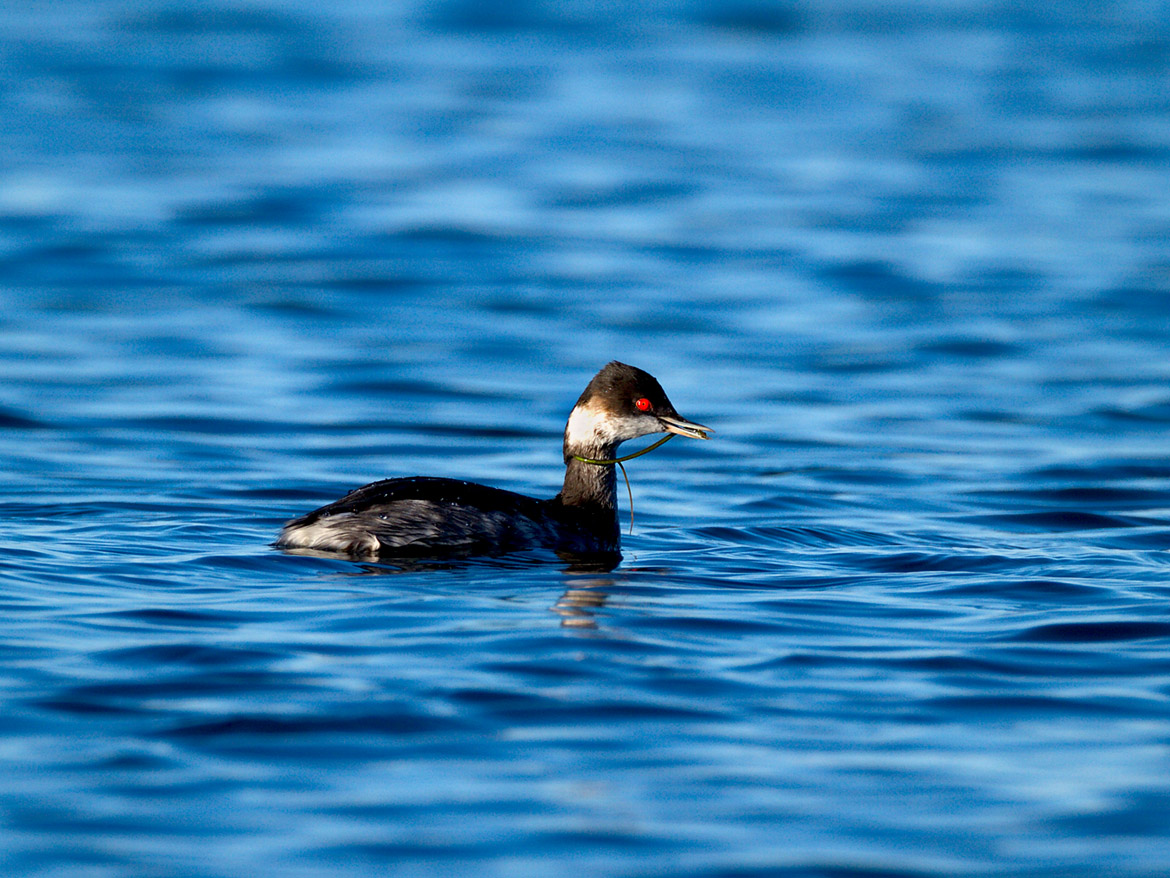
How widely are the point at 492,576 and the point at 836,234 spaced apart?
47.8ft

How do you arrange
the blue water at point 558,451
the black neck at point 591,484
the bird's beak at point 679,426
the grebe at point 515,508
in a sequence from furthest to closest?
1. the black neck at point 591,484
2. the bird's beak at point 679,426
3. the grebe at point 515,508
4. the blue water at point 558,451

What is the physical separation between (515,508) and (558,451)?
3.98 meters

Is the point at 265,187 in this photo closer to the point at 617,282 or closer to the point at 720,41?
the point at 617,282

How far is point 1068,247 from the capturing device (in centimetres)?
2234

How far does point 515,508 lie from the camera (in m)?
10.0

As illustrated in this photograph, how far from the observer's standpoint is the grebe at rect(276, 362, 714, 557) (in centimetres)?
958

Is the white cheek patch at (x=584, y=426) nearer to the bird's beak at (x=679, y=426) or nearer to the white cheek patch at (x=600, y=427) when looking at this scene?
the white cheek patch at (x=600, y=427)

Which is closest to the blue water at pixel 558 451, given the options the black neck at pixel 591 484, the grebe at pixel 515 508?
the grebe at pixel 515 508

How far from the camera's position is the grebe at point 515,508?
31.4 feet

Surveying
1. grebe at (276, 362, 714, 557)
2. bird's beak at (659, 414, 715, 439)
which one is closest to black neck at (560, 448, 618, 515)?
grebe at (276, 362, 714, 557)

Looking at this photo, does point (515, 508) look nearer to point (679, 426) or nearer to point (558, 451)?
point (679, 426)

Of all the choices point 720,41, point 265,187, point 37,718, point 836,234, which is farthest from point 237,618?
point 720,41

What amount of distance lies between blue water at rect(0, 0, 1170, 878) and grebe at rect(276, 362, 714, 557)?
0.28 meters

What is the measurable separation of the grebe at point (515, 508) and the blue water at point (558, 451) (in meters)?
0.28
